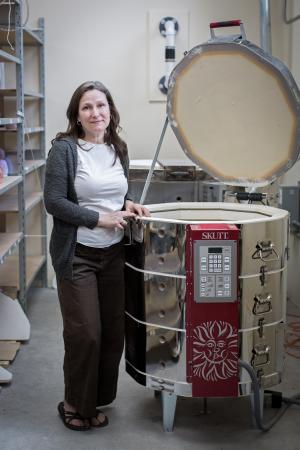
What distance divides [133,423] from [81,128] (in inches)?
Result: 44.8

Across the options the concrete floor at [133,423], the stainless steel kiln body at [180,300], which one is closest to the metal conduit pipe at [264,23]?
the stainless steel kiln body at [180,300]

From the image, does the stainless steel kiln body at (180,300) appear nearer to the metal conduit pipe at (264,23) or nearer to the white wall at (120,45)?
the metal conduit pipe at (264,23)

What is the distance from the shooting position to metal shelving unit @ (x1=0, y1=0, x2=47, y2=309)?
3.40m

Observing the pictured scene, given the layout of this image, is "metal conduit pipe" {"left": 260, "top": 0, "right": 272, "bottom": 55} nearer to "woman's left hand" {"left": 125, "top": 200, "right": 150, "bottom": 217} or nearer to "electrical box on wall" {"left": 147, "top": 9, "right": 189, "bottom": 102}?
"electrical box on wall" {"left": 147, "top": 9, "right": 189, "bottom": 102}

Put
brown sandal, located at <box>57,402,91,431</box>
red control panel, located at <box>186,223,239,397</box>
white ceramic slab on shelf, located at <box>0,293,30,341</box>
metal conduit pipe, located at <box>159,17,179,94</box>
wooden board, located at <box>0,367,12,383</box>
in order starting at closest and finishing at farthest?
red control panel, located at <box>186,223,239,397</box>
brown sandal, located at <box>57,402,91,431</box>
wooden board, located at <box>0,367,12,383</box>
white ceramic slab on shelf, located at <box>0,293,30,341</box>
metal conduit pipe, located at <box>159,17,179,94</box>

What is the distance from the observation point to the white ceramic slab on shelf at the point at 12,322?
3.25 metres

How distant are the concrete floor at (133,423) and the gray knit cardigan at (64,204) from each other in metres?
0.62

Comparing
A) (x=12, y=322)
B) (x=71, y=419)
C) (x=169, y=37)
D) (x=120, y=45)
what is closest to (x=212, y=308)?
(x=71, y=419)

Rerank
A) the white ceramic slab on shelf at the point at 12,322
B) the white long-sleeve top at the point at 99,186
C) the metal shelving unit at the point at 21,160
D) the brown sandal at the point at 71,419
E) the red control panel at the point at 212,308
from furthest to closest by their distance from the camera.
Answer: the metal shelving unit at the point at 21,160, the white ceramic slab on shelf at the point at 12,322, the brown sandal at the point at 71,419, the white long-sleeve top at the point at 99,186, the red control panel at the point at 212,308

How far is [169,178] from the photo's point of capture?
11.4 ft

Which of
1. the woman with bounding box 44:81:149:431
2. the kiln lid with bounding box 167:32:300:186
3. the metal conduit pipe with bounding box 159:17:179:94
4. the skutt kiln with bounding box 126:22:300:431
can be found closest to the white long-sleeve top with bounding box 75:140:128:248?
the woman with bounding box 44:81:149:431

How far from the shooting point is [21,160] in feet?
11.2

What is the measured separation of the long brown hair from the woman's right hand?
0.24 meters

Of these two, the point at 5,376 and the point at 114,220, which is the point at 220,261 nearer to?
the point at 114,220
